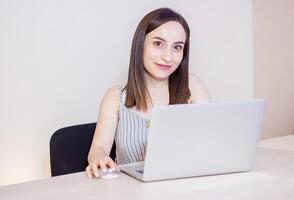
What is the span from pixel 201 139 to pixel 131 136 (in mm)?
Answer: 596

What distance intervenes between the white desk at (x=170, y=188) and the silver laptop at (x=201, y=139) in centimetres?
3

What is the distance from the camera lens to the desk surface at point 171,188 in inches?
40.3

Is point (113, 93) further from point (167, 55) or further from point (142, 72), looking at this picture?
point (167, 55)

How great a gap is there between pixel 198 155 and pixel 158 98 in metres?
0.68

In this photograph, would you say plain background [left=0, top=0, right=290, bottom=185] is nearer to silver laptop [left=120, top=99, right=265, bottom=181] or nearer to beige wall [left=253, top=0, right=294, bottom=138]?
beige wall [left=253, top=0, right=294, bottom=138]

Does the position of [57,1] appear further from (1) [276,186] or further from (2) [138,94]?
(1) [276,186]

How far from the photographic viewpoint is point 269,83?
3.03m

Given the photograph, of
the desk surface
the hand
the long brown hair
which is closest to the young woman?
the long brown hair

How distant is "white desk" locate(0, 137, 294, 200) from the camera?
1021 millimetres

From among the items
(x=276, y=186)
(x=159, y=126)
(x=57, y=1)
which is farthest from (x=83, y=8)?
(x=276, y=186)

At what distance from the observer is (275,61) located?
3.04 meters

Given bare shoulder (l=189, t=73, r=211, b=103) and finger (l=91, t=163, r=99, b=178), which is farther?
bare shoulder (l=189, t=73, r=211, b=103)

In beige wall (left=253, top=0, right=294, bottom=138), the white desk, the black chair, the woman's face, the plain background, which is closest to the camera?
the white desk

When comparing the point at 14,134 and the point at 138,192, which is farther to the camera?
the point at 14,134
